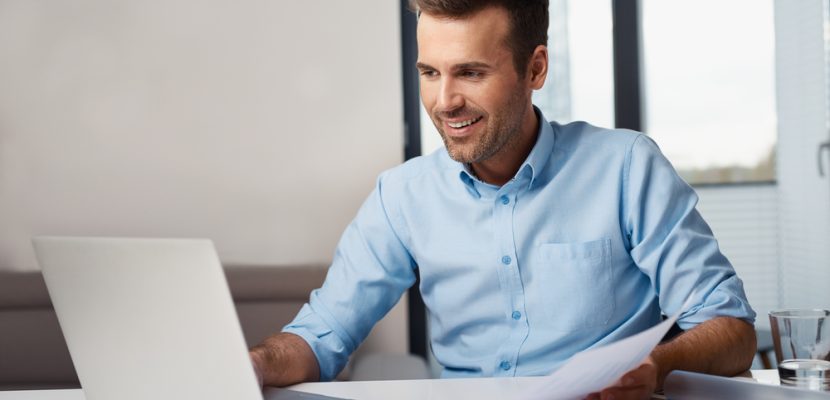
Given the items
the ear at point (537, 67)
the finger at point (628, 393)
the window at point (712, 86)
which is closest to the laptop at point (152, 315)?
the finger at point (628, 393)

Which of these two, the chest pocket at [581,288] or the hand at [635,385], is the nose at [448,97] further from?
the hand at [635,385]

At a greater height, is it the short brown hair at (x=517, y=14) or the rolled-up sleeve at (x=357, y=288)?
the short brown hair at (x=517, y=14)

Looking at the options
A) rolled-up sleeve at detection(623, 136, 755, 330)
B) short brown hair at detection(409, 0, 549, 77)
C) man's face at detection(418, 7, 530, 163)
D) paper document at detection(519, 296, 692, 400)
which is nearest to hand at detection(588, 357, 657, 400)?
paper document at detection(519, 296, 692, 400)

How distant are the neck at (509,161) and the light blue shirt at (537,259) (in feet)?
0.11

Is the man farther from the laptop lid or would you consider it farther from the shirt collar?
the laptop lid

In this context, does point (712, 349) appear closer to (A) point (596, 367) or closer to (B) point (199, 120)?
(A) point (596, 367)

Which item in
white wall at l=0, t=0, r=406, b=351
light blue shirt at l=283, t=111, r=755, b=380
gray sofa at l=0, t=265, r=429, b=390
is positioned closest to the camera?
light blue shirt at l=283, t=111, r=755, b=380

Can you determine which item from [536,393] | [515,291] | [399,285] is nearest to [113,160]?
[399,285]

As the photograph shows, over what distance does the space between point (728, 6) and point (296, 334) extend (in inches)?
127

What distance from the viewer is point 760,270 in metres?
4.25

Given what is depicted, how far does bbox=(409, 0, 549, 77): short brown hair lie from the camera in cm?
156

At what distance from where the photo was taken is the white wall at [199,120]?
3.01 meters

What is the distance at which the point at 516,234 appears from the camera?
1.60 m

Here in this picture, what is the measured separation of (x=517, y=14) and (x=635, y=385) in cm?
74
